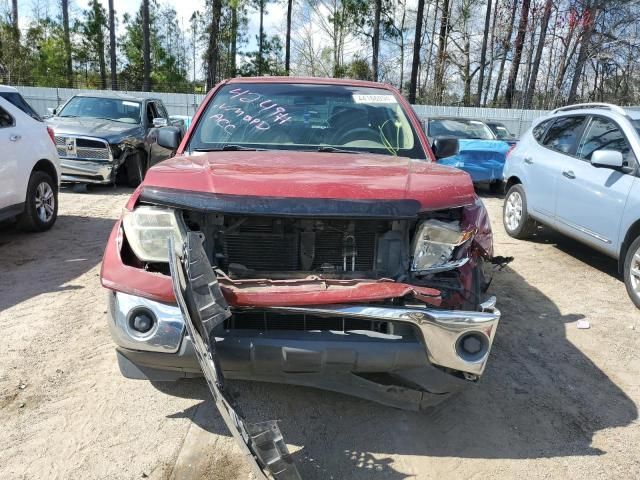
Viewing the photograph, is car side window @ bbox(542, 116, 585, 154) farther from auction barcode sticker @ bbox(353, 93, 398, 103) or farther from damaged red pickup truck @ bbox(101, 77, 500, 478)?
damaged red pickup truck @ bbox(101, 77, 500, 478)

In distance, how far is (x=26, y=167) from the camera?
20.7ft

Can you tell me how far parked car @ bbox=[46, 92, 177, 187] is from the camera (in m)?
9.37

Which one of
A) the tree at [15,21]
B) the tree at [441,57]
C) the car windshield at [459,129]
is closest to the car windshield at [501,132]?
the car windshield at [459,129]

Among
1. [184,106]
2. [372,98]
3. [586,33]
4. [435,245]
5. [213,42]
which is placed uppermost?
[586,33]

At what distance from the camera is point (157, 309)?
2357mm

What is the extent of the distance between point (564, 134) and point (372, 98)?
345 cm

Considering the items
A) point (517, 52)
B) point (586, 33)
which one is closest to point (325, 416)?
point (586, 33)

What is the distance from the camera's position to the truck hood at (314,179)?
246cm

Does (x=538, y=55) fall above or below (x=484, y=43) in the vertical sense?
below

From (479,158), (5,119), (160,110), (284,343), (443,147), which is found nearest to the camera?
(284,343)

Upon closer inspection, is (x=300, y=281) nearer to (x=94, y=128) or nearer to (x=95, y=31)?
(x=94, y=128)

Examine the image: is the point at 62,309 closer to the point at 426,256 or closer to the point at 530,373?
the point at 426,256

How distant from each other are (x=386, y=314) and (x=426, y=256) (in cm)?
49

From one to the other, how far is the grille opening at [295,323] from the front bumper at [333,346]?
0.04m
